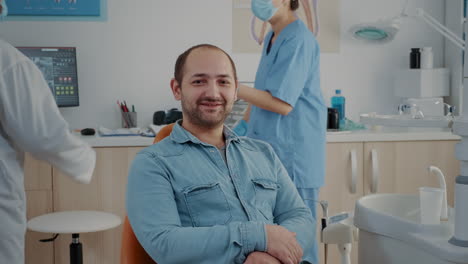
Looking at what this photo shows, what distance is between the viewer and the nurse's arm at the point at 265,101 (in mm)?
2389

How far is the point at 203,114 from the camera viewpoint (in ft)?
5.36

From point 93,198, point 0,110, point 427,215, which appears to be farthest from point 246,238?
point 93,198

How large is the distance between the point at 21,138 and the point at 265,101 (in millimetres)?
1040

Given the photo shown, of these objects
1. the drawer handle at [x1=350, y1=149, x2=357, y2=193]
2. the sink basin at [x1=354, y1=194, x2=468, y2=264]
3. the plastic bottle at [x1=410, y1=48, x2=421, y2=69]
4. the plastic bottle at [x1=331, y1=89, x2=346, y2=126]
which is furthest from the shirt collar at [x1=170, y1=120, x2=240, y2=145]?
the plastic bottle at [x1=410, y1=48, x2=421, y2=69]

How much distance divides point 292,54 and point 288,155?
40cm

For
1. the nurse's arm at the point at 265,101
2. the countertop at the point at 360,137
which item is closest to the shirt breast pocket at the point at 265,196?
the nurse's arm at the point at 265,101

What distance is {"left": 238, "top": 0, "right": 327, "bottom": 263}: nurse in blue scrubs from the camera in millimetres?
2406

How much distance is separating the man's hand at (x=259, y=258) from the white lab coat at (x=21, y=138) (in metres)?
0.57

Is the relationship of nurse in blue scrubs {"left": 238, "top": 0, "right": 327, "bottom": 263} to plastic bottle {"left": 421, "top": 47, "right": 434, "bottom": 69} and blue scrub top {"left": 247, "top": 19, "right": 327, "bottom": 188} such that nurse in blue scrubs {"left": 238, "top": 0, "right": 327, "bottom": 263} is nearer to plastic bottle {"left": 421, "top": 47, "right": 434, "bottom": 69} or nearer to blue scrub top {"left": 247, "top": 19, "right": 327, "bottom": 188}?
blue scrub top {"left": 247, "top": 19, "right": 327, "bottom": 188}

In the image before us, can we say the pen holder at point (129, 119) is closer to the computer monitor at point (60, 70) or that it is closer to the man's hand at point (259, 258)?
the computer monitor at point (60, 70)

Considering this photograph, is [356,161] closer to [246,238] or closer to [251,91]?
[251,91]

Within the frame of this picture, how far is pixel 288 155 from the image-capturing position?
2479mm

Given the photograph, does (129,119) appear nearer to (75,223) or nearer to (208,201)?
(75,223)

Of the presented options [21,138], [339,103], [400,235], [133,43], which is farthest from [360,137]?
[21,138]
